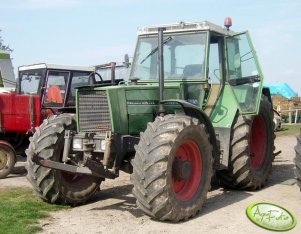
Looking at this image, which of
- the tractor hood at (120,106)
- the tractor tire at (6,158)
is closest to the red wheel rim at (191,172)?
the tractor hood at (120,106)

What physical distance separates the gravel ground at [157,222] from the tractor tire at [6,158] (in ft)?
3.16

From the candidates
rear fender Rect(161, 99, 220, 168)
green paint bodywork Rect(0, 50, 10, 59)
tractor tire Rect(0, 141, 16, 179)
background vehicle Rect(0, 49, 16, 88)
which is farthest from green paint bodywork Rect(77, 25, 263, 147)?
green paint bodywork Rect(0, 50, 10, 59)

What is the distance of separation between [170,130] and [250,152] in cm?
259

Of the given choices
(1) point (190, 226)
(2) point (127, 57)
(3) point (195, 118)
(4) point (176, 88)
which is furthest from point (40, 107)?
(1) point (190, 226)

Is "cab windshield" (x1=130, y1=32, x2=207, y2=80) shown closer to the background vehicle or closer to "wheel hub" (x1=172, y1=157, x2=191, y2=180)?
"wheel hub" (x1=172, y1=157, x2=191, y2=180)

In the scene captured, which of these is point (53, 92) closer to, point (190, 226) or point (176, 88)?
point (176, 88)

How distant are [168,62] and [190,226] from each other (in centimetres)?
281

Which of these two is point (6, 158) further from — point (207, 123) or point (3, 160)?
point (207, 123)

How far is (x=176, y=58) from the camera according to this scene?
725cm

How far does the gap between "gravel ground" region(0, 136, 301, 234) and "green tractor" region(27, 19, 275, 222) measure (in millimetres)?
191

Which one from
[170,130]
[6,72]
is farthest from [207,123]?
[6,72]

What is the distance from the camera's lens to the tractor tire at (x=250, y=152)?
23.7ft

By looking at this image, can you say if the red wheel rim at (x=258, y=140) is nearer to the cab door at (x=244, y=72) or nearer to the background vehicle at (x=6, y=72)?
the cab door at (x=244, y=72)

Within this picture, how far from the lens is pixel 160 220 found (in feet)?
18.1
